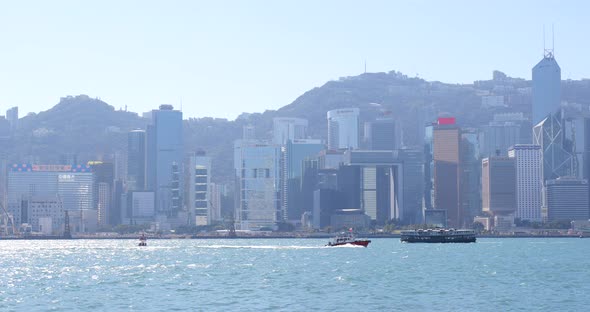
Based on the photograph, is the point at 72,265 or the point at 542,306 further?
the point at 72,265

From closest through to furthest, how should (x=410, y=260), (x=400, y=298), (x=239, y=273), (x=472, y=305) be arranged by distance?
(x=472, y=305) → (x=400, y=298) → (x=239, y=273) → (x=410, y=260)

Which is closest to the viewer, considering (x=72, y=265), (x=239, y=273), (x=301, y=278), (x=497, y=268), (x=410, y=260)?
(x=301, y=278)

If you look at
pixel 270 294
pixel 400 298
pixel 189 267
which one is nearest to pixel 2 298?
pixel 270 294

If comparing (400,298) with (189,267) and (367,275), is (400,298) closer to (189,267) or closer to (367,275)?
(367,275)

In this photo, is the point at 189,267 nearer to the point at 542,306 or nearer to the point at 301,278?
the point at 301,278

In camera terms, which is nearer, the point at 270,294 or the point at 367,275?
Answer: the point at 270,294

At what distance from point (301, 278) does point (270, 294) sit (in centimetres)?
2399

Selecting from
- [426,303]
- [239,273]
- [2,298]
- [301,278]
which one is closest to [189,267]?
[239,273]

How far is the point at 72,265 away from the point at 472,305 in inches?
3451

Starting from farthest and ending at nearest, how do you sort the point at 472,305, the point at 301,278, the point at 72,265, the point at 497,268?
the point at 72,265
the point at 497,268
the point at 301,278
the point at 472,305

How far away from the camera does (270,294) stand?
110 meters

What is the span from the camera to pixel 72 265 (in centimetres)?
17038

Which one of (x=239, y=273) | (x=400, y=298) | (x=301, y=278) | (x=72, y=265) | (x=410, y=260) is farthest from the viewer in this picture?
(x=410, y=260)

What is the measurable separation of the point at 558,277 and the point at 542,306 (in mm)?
38323
